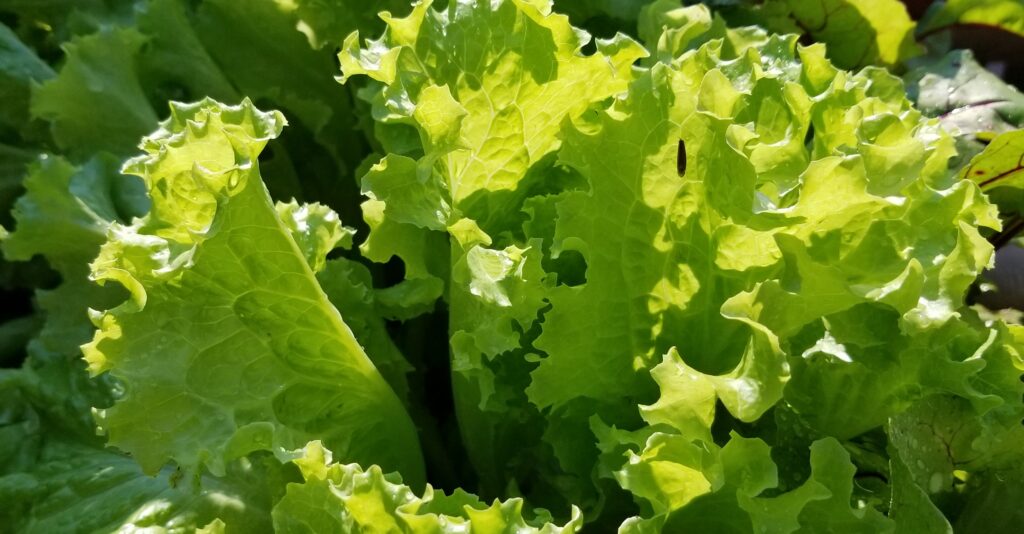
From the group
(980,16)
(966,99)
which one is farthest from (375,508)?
(980,16)

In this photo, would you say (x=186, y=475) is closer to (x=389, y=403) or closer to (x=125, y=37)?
(x=389, y=403)

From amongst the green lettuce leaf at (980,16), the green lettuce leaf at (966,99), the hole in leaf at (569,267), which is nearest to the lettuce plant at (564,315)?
the hole in leaf at (569,267)

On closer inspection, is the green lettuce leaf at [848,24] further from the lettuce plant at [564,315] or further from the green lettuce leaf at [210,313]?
the green lettuce leaf at [210,313]

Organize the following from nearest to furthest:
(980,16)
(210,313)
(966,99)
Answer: (210,313), (966,99), (980,16)

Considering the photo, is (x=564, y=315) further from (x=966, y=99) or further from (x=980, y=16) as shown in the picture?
(x=980, y=16)

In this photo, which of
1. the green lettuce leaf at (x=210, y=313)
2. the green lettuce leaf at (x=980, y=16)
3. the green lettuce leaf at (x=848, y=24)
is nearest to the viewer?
the green lettuce leaf at (x=210, y=313)

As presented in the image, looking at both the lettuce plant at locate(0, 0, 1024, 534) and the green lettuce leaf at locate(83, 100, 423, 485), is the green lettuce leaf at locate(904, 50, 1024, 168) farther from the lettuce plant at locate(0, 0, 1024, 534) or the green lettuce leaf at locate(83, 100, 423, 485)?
the green lettuce leaf at locate(83, 100, 423, 485)

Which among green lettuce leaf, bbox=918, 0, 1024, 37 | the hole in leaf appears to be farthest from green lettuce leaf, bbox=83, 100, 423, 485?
green lettuce leaf, bbox=918, 0, 1024, 37

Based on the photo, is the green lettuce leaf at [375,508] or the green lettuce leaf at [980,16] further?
the green lettuce leaf at [980,16]

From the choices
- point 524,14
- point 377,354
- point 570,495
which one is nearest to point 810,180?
point 524,14
